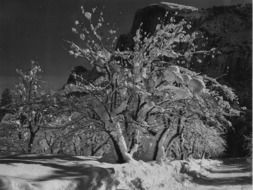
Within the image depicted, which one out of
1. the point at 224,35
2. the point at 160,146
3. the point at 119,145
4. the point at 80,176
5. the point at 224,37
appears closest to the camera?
the point at 80,176

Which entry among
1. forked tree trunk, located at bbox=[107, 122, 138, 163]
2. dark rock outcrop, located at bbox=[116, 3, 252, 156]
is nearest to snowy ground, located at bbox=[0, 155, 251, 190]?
forked tree trunk, located at bbox=[107, 122, 138, 163]

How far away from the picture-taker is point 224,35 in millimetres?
143375

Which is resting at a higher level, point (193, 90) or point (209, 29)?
point (209, 29)

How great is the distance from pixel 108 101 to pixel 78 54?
2500 mm

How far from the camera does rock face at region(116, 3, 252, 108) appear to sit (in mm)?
126625

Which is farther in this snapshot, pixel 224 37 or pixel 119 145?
pixel 224 37

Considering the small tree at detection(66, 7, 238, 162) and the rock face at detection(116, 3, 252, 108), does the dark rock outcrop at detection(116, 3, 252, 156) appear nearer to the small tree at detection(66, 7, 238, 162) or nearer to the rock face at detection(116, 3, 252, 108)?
the rock face at detection(116, 3, 252, 108)

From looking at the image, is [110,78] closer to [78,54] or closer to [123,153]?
[78,54]

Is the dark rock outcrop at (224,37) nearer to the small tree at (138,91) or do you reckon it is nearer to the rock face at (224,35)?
the rock face at (224,35)

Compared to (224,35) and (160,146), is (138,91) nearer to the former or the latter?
(160,146)

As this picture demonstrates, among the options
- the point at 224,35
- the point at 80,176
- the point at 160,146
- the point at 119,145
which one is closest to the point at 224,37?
the point at 224,35

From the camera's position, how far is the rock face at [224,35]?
127 metres

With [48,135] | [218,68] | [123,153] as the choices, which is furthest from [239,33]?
[123,153]

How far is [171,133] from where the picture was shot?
56.9ft
